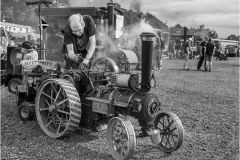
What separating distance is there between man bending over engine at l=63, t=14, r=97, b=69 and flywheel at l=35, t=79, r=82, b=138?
0.50 m

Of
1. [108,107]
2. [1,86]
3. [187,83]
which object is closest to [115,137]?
[108,107]

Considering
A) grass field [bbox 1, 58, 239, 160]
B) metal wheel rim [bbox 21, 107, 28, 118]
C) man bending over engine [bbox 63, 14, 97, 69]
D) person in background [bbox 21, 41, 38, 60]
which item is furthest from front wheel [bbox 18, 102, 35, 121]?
person in background [bbox 21, 41, 38, 60]

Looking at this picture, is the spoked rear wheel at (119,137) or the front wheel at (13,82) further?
the front wheel at (13,82)

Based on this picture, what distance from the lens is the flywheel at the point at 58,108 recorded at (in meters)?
3.34

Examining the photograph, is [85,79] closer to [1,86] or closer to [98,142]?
[98,142]

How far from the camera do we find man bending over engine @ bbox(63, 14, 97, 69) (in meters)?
3.83

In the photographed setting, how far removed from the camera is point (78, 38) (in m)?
4.04

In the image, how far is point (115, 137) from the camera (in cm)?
306

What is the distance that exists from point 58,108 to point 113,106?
32.6 inches

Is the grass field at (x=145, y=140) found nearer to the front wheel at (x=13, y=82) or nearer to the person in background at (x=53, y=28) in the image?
the front wheel at (x=13, y=82)

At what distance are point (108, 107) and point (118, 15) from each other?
8742mm

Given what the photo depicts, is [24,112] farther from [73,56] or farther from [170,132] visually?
[170,132]

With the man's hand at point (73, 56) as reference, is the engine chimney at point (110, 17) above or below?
above

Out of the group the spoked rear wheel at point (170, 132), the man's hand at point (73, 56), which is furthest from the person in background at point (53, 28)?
the spoked rear wheel at point (170, 132)
